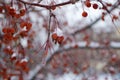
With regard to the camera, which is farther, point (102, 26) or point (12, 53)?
point (102, 26)

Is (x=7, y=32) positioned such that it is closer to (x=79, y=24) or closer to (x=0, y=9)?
(x=0, y=9)

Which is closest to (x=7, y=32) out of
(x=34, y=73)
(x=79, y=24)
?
(x=34, y=73)

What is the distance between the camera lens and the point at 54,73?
608 cm

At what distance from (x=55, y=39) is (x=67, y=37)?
103 inches

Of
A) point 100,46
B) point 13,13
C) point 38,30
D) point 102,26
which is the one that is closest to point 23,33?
point 13,13

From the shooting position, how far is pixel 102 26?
26.4ft

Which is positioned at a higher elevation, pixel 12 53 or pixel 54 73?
pixel 12 53

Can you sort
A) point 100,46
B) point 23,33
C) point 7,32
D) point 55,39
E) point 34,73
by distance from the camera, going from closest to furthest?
point 55,39, point 7,32, point 23,33, point 34,73, point 100,46

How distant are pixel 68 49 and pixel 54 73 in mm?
1685

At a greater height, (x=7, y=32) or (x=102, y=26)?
(x=7, y=32)

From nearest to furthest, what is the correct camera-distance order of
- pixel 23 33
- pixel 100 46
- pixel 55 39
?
pixel 55 39 → pixel 23 33 → pixel 100 46

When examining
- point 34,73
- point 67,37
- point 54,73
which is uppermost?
point 67,37

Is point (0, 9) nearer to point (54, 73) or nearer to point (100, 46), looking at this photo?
point (100, 46)

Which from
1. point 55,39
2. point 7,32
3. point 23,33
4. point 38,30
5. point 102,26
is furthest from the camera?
point 102,26
